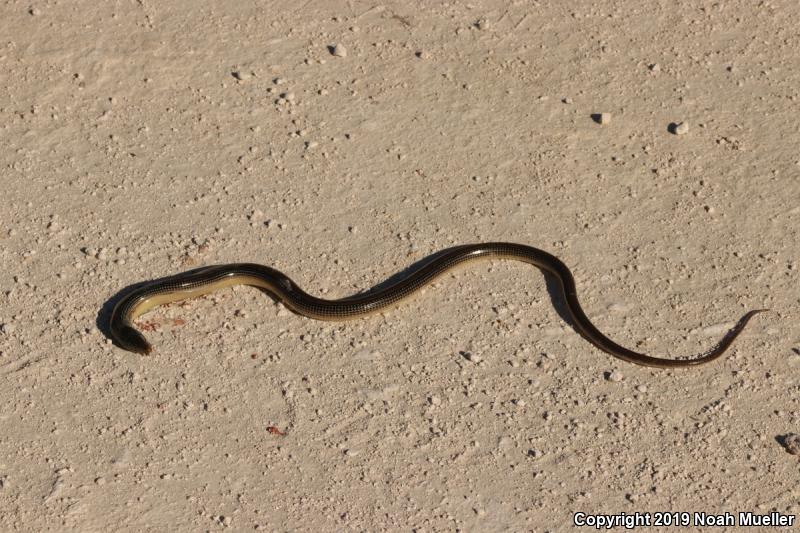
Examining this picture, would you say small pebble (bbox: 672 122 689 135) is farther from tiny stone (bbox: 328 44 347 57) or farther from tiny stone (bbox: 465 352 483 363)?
tiny stone (bbox: 465 352 483 363)

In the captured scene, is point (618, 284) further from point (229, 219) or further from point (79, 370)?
point (79, 370)

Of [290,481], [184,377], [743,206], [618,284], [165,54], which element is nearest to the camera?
[290,481]

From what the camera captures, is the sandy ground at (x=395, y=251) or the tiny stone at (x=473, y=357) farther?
the tiny stone at (x=473, y=357)

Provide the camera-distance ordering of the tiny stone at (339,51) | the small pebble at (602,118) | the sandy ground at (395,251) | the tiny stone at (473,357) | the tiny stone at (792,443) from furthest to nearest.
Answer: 1. the tiny stone at (339,51)
2. the small pebble at (602,118)
3. the tiny stone at (473,357)
4. the tiny stone at (792,443)
5. the sandy ground at (395,251)

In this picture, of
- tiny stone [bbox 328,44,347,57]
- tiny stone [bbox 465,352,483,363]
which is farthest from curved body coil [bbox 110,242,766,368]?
tiny stone [bbox 328,44,347,57]

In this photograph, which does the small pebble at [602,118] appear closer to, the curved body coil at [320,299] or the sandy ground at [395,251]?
the sandy ground at [395,251]

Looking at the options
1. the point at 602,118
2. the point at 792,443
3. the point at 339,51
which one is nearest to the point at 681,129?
the point at 602,118

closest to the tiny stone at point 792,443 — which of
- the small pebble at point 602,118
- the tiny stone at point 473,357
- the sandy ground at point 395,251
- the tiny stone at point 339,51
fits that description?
the sandy ground at point 395,251

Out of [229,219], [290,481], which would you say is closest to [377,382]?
[290,481]
